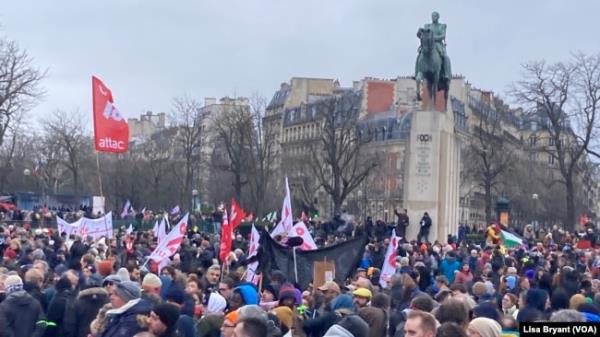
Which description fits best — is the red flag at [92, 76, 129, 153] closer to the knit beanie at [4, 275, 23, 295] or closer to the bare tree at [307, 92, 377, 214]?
the knit beanie at [4, 275, 23, 295]

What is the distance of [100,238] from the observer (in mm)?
26484

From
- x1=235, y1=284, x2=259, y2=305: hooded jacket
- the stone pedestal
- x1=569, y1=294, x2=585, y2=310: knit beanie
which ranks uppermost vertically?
the stone pedestal

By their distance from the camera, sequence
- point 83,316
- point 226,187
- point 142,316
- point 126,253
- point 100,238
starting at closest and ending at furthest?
point 142,316
point 83,316
point 126,253
point 100,238
point 226,187

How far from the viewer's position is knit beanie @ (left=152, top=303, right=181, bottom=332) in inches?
324

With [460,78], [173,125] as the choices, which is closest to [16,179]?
[173,125]

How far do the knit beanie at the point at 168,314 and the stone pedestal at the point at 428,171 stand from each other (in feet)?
89.2

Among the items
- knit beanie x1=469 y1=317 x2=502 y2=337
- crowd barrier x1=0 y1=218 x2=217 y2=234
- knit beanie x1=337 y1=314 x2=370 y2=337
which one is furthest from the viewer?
crowd barrier x1=0 y1=218 x2=217 y2=234

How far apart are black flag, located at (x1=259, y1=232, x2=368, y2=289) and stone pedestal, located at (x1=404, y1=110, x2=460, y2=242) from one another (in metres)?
15.5

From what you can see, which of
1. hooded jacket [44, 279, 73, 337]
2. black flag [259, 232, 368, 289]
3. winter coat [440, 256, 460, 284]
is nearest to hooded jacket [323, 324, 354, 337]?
hooded jacket [44, 279, 73, 337]

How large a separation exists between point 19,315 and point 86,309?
2.12 feet

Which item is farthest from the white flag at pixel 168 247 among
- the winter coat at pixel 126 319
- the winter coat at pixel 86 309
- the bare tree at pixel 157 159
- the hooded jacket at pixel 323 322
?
the bare tree at pixel 157 159

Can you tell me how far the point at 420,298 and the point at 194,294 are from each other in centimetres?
294

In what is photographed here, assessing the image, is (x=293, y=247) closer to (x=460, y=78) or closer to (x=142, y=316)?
(x=142, y=316)

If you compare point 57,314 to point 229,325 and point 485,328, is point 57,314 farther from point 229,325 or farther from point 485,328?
point 485,328
